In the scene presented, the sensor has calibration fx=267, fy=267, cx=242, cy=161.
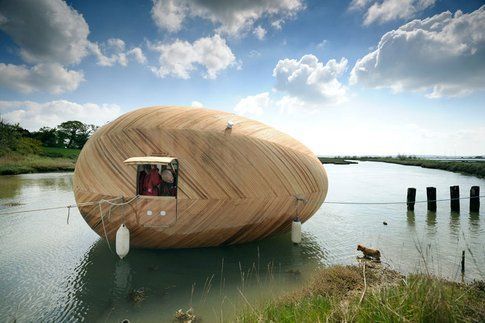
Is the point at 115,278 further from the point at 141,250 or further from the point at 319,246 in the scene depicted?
the point at 319,246

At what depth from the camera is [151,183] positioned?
7621 millimetres

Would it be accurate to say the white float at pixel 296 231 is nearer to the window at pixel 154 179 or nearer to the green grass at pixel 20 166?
the window at pixel 154 179

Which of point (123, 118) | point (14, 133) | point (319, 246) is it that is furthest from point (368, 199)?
point (14, 133)

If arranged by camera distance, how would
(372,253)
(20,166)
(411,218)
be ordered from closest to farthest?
(372,253) → (411,218) → (20,166)

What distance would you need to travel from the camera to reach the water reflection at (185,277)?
201 inches

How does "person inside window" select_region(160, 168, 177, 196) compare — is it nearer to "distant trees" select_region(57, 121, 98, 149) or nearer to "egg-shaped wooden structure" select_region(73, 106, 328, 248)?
"egg-shaped wooden structure" select_region(73, 106, 328, 248)

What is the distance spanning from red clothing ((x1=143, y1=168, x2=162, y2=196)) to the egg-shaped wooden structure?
268 millimetres

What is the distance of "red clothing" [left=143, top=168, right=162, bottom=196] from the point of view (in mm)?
7602

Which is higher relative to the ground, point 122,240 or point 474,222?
point 122,240

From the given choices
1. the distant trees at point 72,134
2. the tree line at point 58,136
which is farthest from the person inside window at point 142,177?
the distant trees at point 72,134

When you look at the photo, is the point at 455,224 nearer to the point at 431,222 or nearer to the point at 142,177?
the point at 431,222

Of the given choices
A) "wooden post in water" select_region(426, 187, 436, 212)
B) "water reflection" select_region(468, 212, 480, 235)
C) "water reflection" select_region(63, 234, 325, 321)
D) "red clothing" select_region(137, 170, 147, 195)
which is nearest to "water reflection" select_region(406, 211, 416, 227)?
"wooden post in water" select_region(426, 187, 436, 212)

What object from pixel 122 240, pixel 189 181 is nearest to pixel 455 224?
pixel 189 181

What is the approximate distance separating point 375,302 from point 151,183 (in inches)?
240
